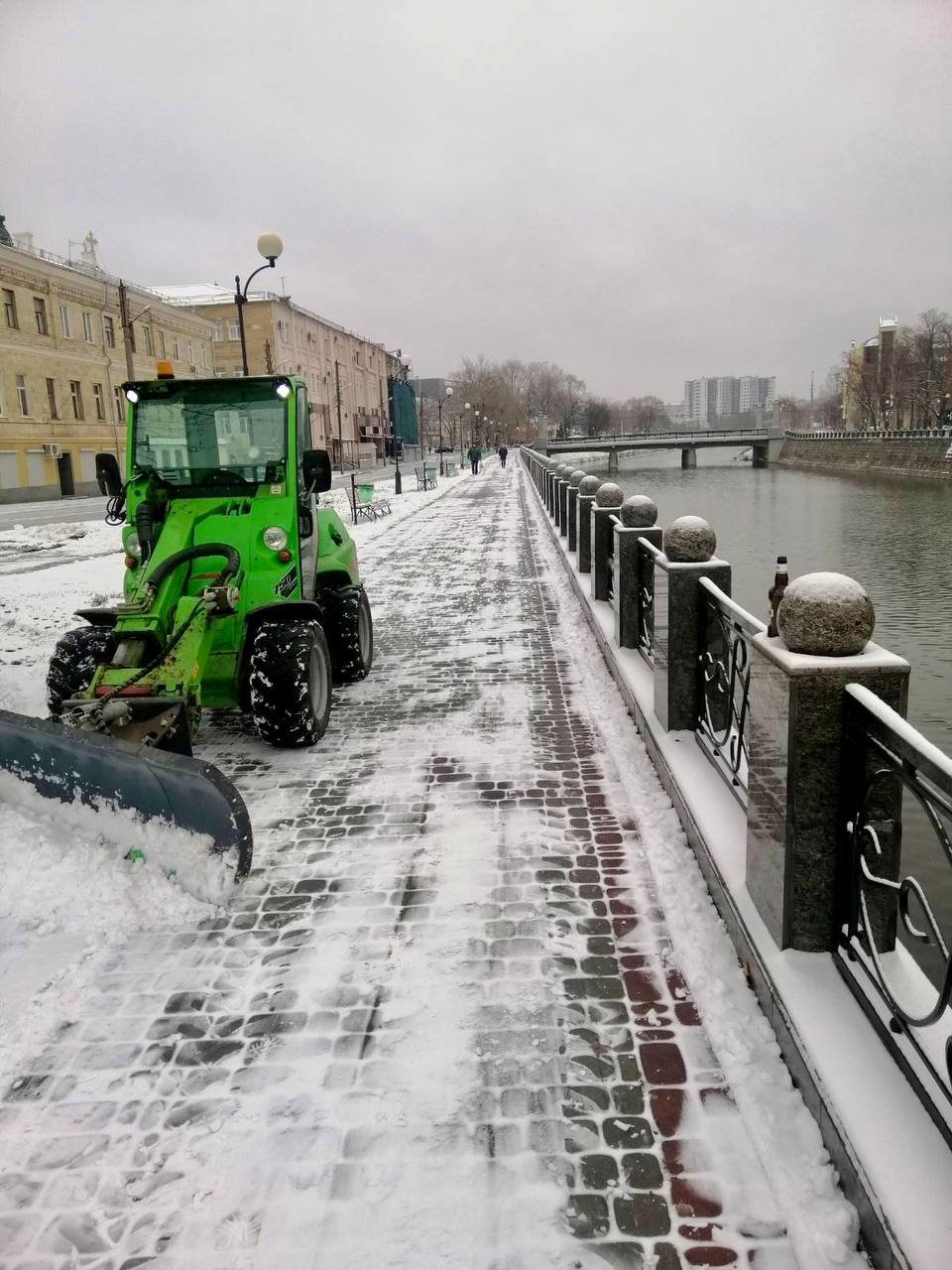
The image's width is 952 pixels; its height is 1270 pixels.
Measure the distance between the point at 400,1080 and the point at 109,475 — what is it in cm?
516

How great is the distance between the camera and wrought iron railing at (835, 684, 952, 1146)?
2.35 m

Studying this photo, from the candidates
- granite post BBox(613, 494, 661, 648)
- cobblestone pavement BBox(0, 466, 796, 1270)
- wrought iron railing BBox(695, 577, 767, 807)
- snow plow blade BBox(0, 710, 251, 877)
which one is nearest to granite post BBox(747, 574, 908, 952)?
cobblestone pavement BBox(0, 466, 796, 1270)

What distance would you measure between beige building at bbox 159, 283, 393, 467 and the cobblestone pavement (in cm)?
4225

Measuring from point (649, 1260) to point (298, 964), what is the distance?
5.73ft

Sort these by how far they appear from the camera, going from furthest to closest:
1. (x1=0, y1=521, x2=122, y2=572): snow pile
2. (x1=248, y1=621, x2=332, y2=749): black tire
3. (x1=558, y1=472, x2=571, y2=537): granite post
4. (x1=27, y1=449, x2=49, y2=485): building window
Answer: (x1=27, y1=449, x2=49, y2=485): building window → (x1=0, y1=521, x2=122, y2=572): snow pile → (x1=558, y1=472, x2=571, y2=537): granite post → (x1=248, y1=621, x2=332, y2=749): black tire

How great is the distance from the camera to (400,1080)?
2.88 meters

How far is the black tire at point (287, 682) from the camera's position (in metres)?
5.53

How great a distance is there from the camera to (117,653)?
17.0 feet

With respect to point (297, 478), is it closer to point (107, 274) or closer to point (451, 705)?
point (451, 705)

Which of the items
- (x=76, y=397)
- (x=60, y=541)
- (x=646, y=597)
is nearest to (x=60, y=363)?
(x=76, y=397)

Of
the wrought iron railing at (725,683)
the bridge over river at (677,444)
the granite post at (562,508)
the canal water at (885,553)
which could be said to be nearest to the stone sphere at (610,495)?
the canal water at (885,553)

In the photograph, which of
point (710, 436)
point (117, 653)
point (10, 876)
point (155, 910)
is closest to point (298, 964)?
point (155, 910)

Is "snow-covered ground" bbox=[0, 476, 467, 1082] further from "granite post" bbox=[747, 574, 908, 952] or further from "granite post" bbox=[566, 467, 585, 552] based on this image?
"granite post" bbox=[566, 467, 585, 552]

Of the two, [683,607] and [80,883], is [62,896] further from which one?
[683,607]
